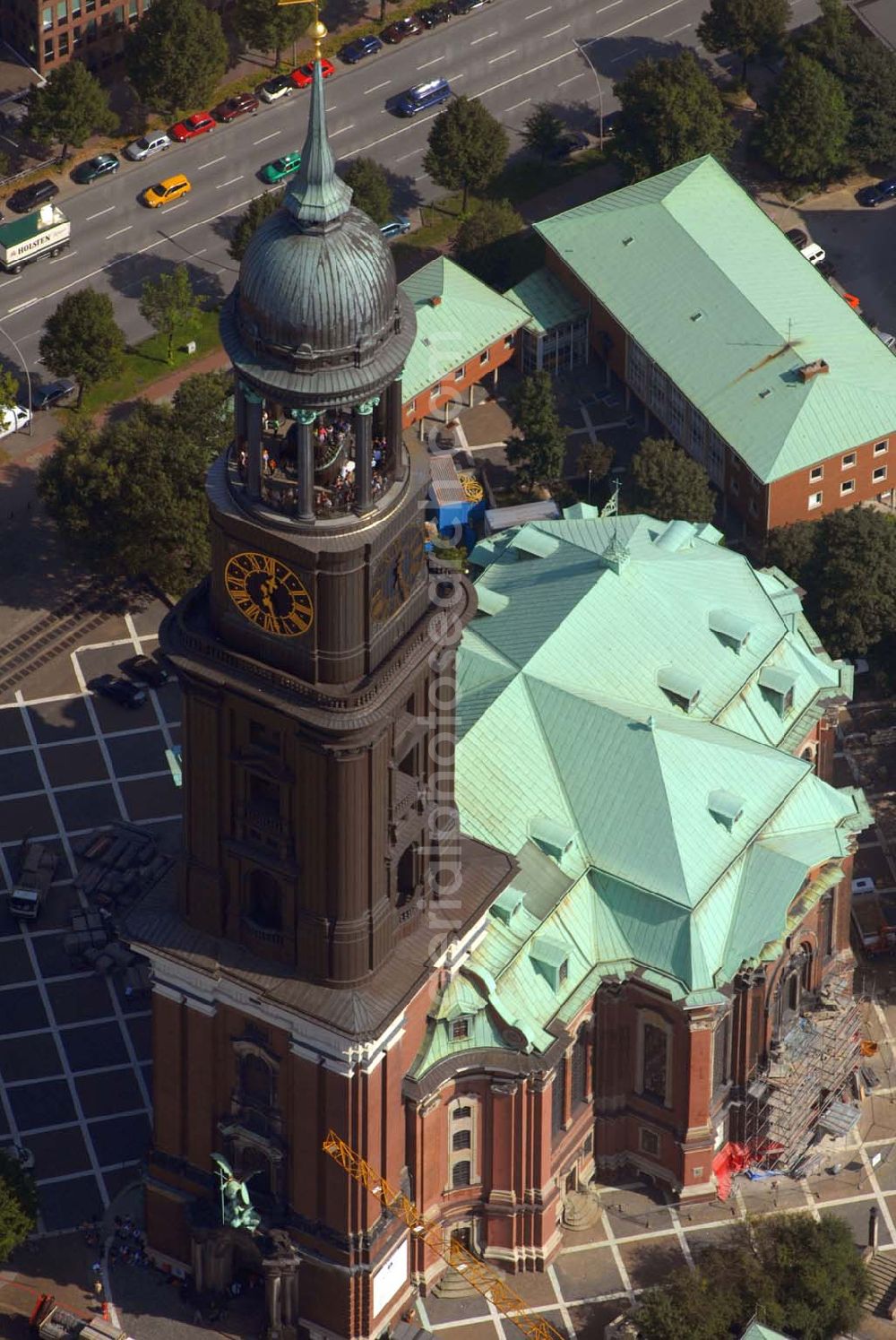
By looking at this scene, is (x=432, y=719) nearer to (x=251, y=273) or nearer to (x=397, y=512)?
(x=397, y=512)

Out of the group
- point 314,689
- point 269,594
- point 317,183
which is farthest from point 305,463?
point 317,183

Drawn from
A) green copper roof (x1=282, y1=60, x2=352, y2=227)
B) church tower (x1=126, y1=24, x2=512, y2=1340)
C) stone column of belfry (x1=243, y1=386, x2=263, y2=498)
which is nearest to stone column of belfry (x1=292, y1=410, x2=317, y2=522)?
church tower (x1=126, y1=24, x2=512, y2=1340)

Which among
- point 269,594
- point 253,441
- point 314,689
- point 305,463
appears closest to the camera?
point 305,463

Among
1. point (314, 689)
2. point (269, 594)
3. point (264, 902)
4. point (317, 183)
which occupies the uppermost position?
point (317, 183)

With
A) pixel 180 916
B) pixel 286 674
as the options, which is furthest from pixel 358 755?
pixel 180 916

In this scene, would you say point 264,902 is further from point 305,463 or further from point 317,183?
point 317,183

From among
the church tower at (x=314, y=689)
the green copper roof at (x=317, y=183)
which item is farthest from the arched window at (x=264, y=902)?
the green copper roof at (x=317, y=183)
